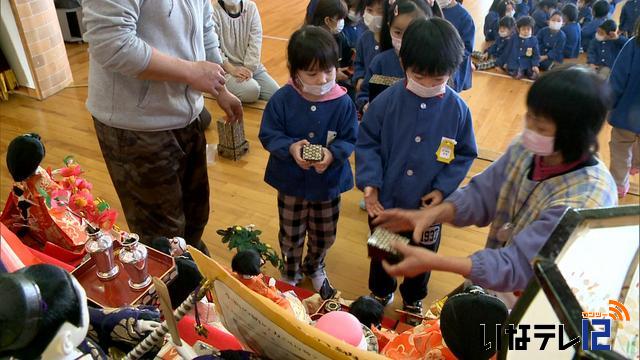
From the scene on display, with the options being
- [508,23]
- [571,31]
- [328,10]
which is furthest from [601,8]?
[328,10]

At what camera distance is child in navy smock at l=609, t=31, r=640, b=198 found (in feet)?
8.43

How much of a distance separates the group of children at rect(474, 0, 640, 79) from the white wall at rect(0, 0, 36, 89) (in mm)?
3846

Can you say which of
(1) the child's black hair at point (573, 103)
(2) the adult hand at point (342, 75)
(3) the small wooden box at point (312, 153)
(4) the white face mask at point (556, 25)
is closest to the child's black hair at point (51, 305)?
(1) the child's black hair at point (573, 103)

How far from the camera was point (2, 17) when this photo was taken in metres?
3.56

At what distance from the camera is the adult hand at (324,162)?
1818 millimetres

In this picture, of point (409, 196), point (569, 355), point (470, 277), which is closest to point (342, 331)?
point (470, 277)

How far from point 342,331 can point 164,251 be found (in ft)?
2.20

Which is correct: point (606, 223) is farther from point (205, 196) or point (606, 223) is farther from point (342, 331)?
point (205, 196)

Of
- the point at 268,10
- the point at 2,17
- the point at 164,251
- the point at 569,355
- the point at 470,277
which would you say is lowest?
the point at 268,10

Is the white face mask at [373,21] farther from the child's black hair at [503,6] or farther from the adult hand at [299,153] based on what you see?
the child's black hair at [503,6]

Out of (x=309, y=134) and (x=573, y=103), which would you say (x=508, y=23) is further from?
(x=573, y=103)

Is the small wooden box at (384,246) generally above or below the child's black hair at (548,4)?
above

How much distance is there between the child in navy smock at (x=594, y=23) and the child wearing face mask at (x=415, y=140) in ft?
13.0

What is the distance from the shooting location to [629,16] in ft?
15.6
